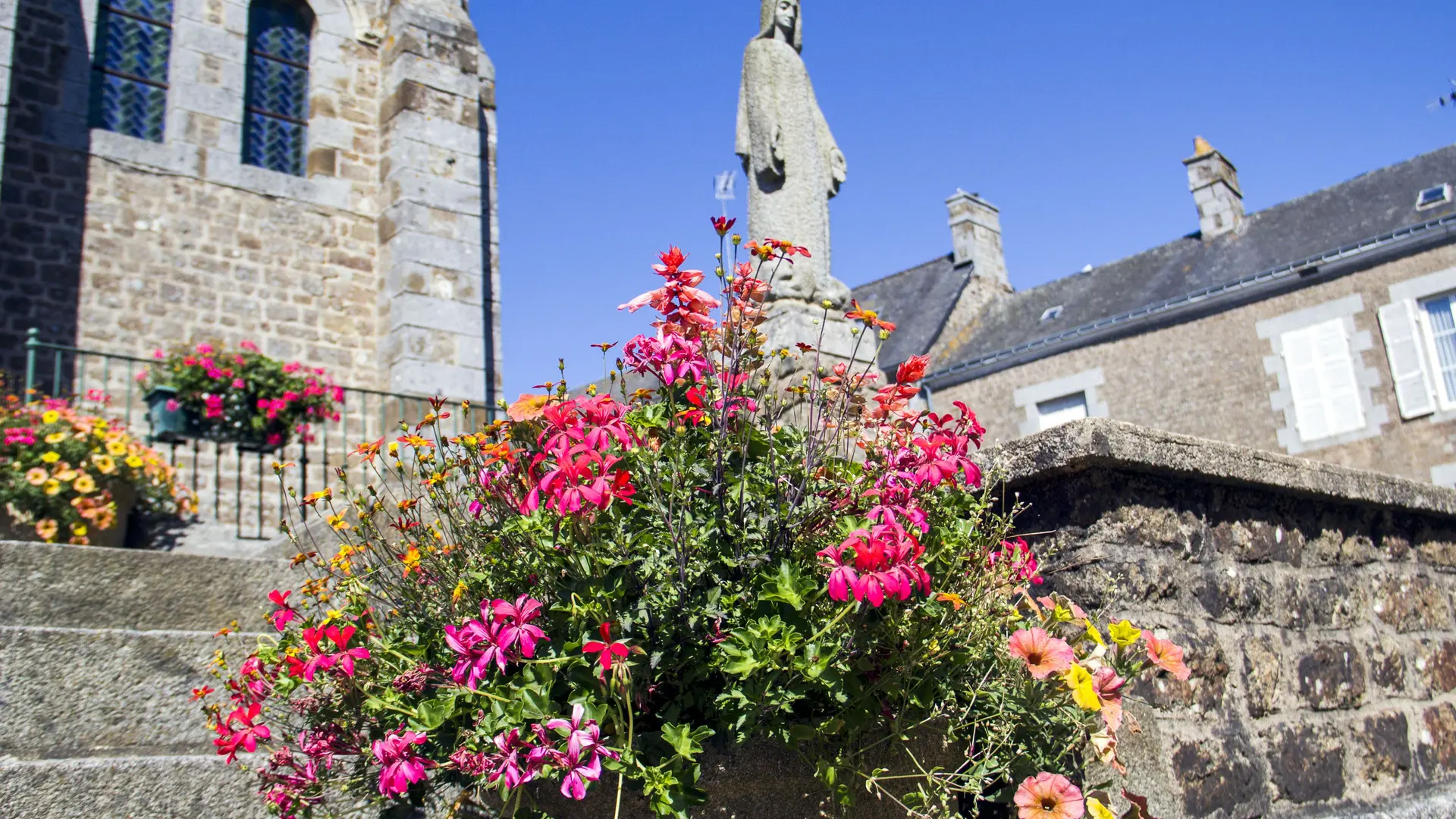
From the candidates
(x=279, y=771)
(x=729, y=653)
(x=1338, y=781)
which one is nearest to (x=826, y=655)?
(x=729, y=653)

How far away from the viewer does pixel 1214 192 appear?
16672 mm

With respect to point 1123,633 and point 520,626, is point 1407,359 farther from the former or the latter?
point 520,626

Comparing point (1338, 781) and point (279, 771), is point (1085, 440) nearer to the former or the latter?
point (1338, 781)

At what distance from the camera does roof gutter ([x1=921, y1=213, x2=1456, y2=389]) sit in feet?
43.2

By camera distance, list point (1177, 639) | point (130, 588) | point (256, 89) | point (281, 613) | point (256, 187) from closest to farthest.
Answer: point (281, 613) → point (1177, 639) → point (130, 588) → point (256, 187) → point (256, 89)

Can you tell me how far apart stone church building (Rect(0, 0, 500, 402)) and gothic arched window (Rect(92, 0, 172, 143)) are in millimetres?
15

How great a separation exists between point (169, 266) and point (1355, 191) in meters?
14.4

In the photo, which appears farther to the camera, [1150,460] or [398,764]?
[1150,460]

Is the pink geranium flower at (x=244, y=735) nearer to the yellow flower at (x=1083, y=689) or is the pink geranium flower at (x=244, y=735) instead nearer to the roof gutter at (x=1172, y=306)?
the yellow flower at (x=1083, y=689)

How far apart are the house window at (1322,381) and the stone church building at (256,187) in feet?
33.5

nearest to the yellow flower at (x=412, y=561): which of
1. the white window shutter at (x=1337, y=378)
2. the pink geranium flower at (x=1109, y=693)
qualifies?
the pink geranium flower at (x=1109, y=693)

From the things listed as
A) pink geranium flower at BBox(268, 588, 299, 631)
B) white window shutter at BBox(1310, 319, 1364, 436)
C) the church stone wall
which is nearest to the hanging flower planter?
pink geranium flower at BBox(268, 588, 299, 631)

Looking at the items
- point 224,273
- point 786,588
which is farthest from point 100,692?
point 224,273

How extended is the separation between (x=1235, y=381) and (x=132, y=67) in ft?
42.2
